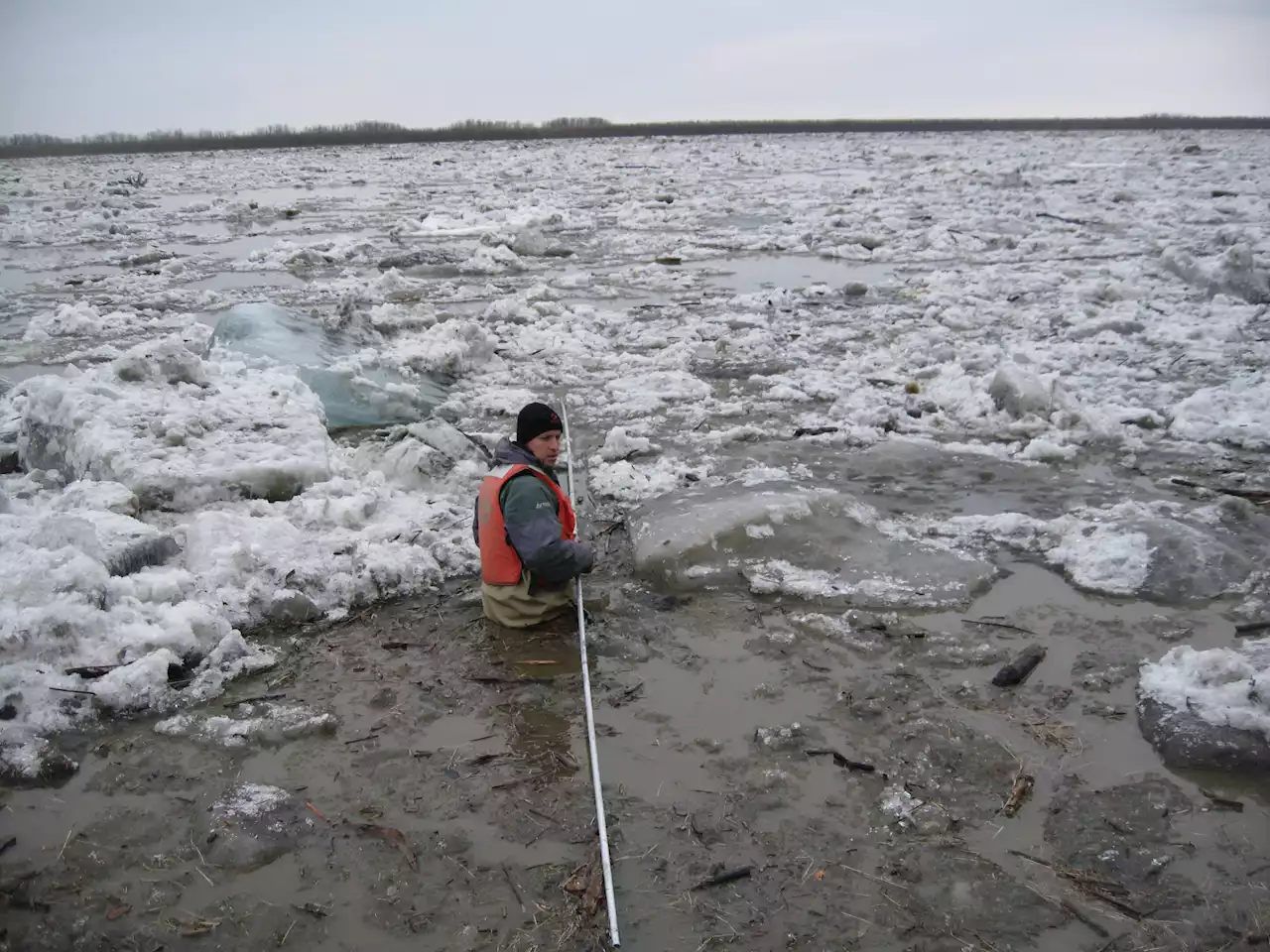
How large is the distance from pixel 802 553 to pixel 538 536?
142 centimetres

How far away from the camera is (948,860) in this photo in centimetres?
262

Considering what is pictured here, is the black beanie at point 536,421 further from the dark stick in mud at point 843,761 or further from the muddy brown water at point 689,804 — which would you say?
the dark stick in mud at point 843,761

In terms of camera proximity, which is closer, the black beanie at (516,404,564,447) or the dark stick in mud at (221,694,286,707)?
the dark stick in mud at (221,694,286,707)

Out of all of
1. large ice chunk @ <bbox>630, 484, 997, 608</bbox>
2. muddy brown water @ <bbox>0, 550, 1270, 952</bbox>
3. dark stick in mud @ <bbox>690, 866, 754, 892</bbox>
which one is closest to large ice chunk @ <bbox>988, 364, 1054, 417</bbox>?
large ice chunk @ <bbox>630, 484, 997, 608</bbox>

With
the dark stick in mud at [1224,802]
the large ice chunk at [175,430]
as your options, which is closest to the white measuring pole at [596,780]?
the dark stick in mud at [1224,802]

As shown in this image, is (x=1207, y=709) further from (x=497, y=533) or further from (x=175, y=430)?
(x=175, y=430)

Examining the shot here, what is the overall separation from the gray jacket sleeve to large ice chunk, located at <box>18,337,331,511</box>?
5.87 feet

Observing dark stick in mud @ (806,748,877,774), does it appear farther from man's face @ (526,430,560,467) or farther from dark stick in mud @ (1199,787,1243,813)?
man's face @ (526,430,560,467)

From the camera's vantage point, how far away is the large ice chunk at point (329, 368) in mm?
6523

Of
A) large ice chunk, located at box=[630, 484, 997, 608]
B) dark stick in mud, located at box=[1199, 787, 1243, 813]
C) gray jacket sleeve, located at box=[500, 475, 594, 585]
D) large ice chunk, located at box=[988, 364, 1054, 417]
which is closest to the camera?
dark stick in mud, located at box=[1199, 787, 1243, 813]

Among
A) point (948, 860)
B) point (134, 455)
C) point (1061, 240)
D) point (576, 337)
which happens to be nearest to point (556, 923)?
point (948, 860)

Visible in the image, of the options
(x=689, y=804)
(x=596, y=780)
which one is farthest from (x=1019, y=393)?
(x=596, y=780)

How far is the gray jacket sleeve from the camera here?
12.2ft

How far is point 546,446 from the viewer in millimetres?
3910
